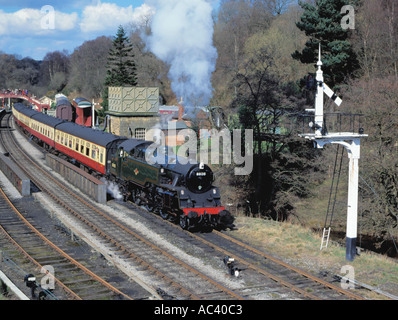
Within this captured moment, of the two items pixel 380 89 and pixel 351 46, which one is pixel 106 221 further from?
pixel 351 46

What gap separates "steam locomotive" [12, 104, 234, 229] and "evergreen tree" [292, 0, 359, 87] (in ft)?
49.2

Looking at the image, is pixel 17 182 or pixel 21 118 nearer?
pixel 17 182

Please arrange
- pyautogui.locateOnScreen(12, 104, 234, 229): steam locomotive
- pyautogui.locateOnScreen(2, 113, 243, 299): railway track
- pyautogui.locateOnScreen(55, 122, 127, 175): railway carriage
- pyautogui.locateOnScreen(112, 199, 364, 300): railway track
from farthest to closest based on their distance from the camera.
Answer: pyautogui.locateOnScreen(55, 122, 127, 175): railway carriage < pyautogui.locateOnScreen(12, 104, 234, 229): steam locomotive < pyautogui.locateOnScreen(2, 113, 243, 299): railway track < pyautogui.locateOnScreen(112, 199, 364, 300): railway track

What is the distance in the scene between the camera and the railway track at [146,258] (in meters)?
11.8

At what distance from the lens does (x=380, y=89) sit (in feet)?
76.6

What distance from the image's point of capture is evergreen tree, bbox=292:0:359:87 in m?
29.2

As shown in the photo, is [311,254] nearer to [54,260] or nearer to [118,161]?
[54,260]

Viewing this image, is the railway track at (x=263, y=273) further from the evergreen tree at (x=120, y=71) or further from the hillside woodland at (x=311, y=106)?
the evergreen tree at (x=120, y=71)

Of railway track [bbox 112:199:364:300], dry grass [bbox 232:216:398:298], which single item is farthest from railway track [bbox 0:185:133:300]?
dry grass [bbox 232:216:398:298]

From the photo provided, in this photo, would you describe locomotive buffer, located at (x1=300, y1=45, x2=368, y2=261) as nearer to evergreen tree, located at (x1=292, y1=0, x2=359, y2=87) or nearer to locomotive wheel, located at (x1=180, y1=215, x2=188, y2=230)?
locomotive wheel, located at (x1=180, y1=215, x2=188, y2=230)

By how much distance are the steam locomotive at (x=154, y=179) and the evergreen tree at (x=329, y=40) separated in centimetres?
1500

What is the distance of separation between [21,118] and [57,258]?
132ft

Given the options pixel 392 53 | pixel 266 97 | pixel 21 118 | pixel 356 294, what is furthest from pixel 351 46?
pixel 21 118

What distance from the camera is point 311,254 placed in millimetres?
14688
